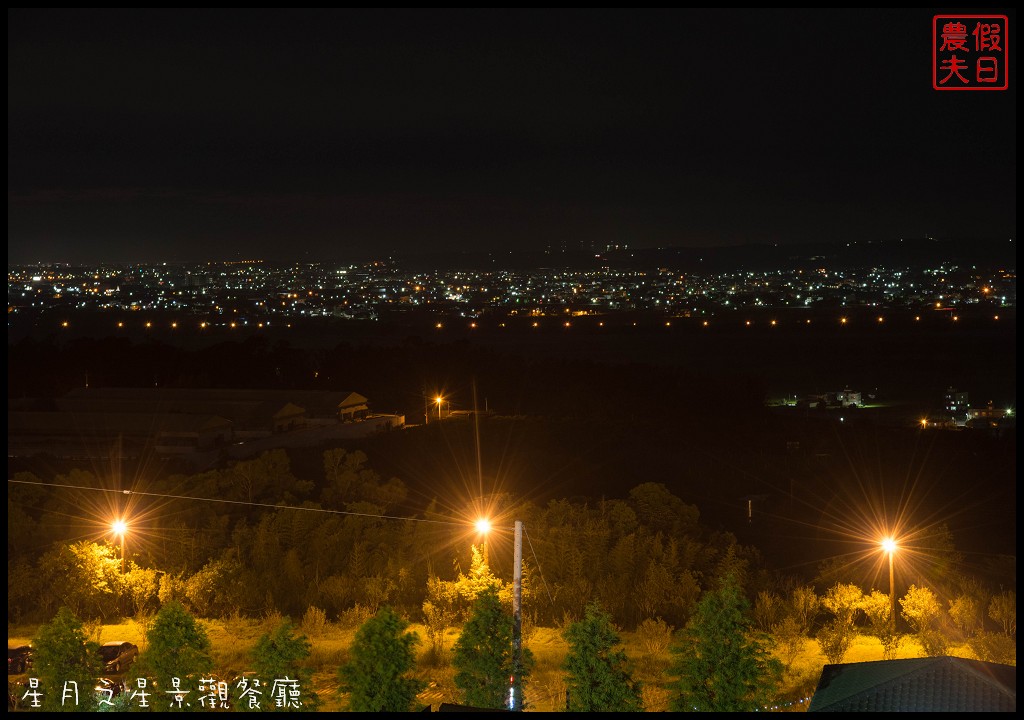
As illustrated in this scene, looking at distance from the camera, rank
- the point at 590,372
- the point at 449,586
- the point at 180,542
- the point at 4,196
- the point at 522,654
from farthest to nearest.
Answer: the point at 590,372 → the point at 180,542 → the point at 449,586 → the point at 522,654 → the point at 4,196

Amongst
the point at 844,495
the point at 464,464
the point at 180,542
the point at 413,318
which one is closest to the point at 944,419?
the point at 844,495

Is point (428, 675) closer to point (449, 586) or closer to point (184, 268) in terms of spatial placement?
point (449, 586)

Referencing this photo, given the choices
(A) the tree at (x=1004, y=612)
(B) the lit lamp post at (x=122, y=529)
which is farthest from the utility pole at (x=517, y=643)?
(B) the lit lamp post at (x=122, y=529)

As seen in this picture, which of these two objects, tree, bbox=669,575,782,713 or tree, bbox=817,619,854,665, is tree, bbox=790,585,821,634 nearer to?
tree, bbox=817,619,854,665

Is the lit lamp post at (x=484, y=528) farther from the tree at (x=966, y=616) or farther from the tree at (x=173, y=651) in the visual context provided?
the tree at (x=966, y=616)

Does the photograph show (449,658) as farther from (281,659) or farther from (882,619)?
(882,619)

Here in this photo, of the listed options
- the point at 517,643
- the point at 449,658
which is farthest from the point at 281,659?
the point at 449,658

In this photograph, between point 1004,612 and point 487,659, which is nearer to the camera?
point 487,659
